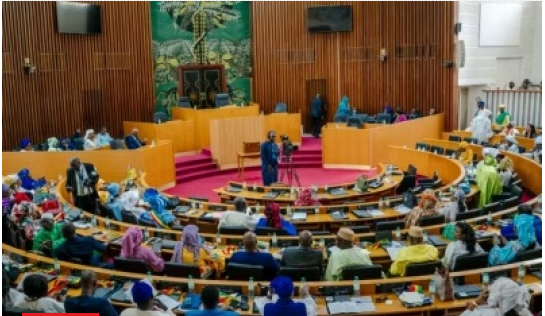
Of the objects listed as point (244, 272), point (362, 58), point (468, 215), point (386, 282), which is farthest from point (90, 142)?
point (386, 282)

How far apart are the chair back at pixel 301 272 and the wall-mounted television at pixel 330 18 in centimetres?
1424

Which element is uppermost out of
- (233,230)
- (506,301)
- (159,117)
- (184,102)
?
(184,102)

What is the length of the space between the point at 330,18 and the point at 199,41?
4.31 metres

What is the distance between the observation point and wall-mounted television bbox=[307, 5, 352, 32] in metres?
19.2

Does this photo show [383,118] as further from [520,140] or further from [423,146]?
[520,140]

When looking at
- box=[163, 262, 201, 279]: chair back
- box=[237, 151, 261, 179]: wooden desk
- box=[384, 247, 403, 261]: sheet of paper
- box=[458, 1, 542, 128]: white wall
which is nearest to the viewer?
box=[163, 262, 201, 279]: chair back

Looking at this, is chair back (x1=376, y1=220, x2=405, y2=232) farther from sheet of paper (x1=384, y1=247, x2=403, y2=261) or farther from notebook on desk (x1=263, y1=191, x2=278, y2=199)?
notebook on desk (x1=263, y1=191, x2=278, y2=199)

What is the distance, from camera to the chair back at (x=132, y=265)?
21.5 ft

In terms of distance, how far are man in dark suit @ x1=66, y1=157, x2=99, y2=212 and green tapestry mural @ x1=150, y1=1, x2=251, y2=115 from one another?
9276 mm

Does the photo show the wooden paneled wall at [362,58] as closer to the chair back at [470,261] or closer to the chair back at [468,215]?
the chair back at [468,215]

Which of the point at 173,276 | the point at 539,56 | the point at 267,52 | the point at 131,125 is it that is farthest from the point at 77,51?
the point at 539,56

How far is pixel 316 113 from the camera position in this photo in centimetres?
1936

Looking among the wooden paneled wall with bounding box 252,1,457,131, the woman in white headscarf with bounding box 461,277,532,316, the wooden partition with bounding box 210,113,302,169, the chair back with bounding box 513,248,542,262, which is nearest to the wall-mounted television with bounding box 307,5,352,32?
the wooden paneled wall with bounding box 252,1,457,131

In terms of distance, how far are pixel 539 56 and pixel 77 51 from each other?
606 inches
